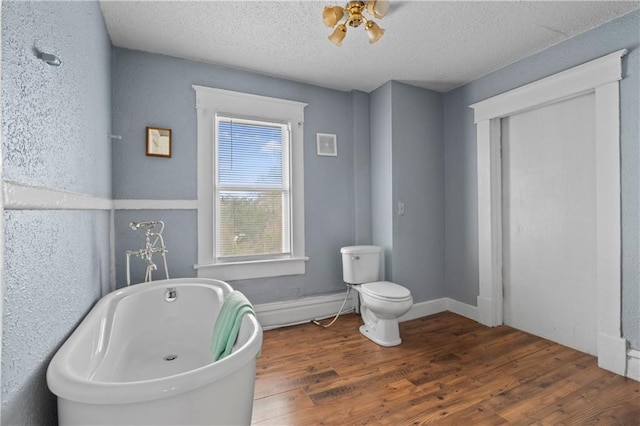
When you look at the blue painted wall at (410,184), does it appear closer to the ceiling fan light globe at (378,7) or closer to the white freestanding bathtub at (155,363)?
the ceiling fan light globe at (378,7)

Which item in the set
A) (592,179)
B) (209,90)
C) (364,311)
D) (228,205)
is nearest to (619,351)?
(592,179)

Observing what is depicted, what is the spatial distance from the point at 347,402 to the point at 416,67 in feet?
8.49

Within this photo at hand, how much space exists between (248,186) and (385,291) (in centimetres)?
146

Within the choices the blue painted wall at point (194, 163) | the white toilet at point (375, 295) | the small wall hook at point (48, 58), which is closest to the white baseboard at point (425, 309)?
the white toilet at point (375, 295)

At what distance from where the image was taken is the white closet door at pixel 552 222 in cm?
221

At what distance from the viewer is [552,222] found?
7.93 ft

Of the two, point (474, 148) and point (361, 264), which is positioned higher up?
point (474, 148)

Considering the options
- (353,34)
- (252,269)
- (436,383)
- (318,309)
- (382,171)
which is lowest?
(436,383)

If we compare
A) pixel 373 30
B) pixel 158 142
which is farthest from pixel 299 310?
pixel 373 30

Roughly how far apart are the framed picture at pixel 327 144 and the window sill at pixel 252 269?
3.45 feet

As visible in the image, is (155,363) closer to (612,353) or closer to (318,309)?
(318,309)

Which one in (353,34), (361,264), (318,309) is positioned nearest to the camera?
(353,34)

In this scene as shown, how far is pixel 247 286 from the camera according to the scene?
8.80 ft

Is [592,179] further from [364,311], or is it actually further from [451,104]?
[364,311]
